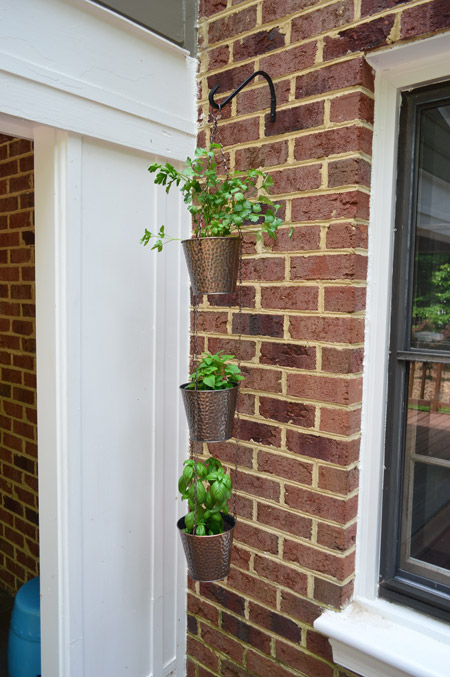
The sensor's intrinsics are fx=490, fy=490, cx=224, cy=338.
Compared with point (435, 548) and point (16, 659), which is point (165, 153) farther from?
point (16, 659)

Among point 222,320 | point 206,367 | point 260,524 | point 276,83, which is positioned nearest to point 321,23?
point 276,83

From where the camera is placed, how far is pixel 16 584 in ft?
8.41

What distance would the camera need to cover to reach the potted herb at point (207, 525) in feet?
4.58

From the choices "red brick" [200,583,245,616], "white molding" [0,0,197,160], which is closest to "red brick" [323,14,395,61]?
"white molding" [0,0,197,160]

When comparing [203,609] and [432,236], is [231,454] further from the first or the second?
[432,236]

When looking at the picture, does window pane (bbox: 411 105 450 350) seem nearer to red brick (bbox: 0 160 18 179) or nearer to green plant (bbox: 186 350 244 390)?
green plant (bbox: 186 350 244 390)

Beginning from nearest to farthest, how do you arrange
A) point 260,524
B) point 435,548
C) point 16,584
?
point 435,548
point 260,524
point 16,584

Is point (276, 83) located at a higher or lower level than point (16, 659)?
higher

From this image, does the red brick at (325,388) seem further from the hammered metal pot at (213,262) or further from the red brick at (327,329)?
the hammered metal pot at (213,262)

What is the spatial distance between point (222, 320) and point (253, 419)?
0.35 meters

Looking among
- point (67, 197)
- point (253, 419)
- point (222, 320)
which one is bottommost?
point (253, 419)

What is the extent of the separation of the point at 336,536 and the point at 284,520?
18cm

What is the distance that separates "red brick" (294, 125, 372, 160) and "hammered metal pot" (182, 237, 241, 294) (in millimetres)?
337

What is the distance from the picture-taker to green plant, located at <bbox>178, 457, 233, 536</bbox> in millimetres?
1404
